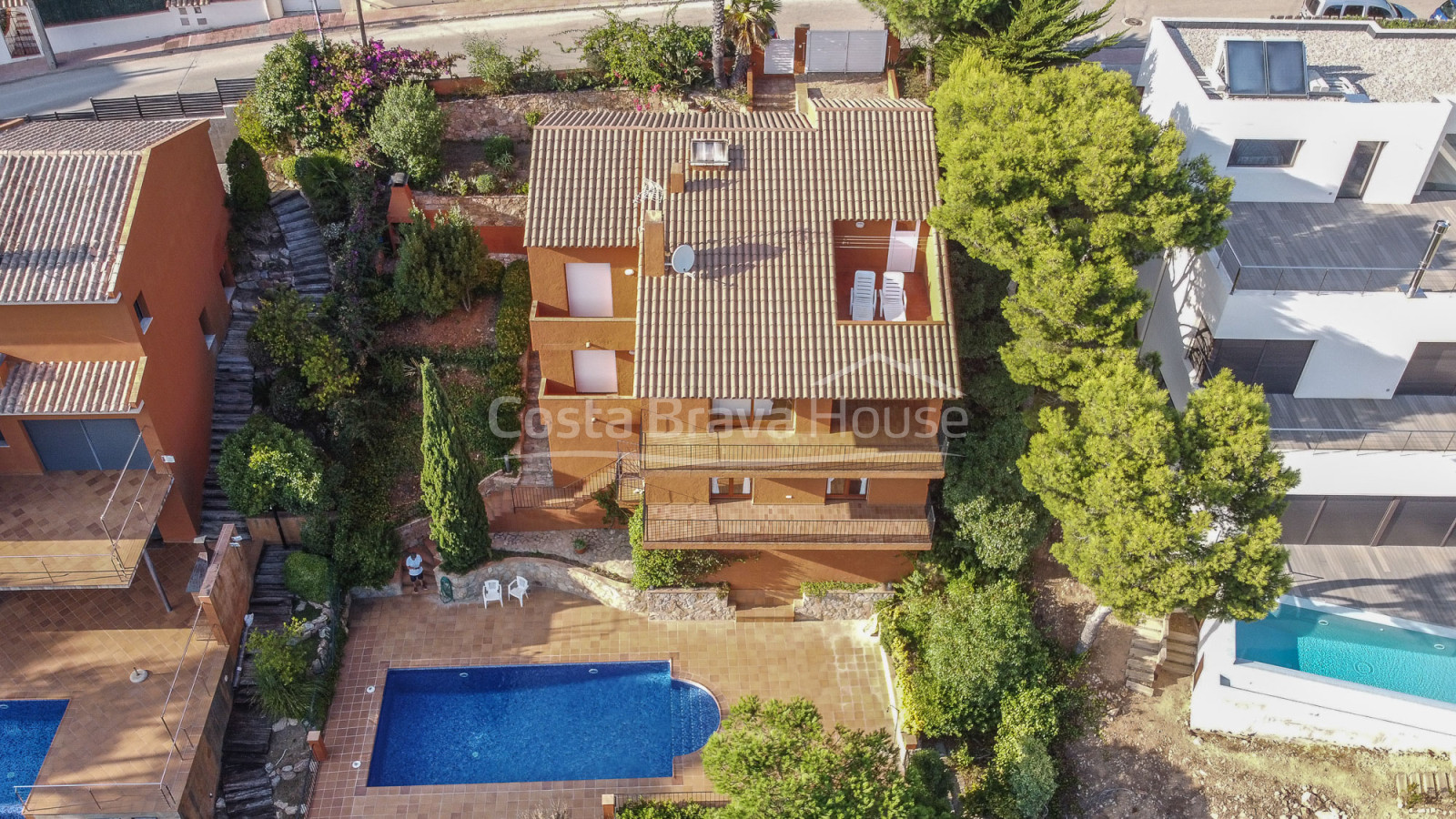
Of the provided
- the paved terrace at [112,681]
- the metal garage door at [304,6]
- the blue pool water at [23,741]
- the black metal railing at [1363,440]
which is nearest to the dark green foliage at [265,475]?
the paved terrace at [112,681]

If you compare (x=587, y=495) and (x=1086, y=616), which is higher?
(x=587, y=495)

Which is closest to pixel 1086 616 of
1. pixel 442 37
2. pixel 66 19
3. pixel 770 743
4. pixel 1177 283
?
pixel 1177 283

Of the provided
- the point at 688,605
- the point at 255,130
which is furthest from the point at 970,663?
the point at 255,130

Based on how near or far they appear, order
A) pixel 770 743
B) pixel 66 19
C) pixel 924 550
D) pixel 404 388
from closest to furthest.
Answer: pixel 770 743, pixel 924 550, pixel 404 388, pixel 66 19

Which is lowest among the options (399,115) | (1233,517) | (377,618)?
(377,618)

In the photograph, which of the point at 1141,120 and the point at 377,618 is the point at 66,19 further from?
the point at 1141,120

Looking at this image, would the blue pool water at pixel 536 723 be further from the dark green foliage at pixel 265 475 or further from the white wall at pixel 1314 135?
the white wall at pixel 1314 135
